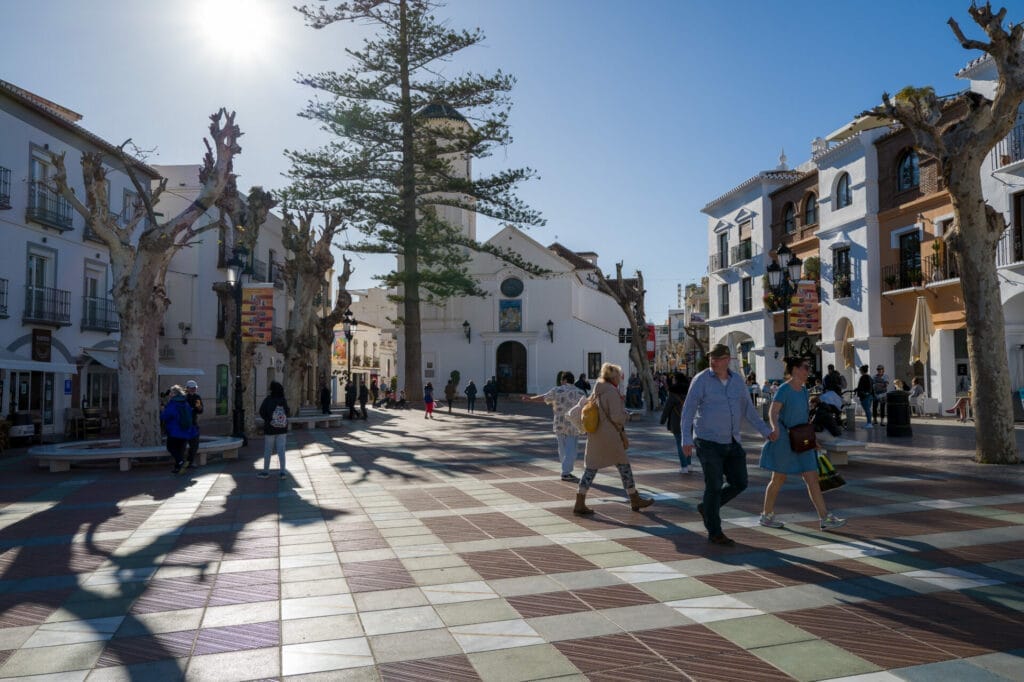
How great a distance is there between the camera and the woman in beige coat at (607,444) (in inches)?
312

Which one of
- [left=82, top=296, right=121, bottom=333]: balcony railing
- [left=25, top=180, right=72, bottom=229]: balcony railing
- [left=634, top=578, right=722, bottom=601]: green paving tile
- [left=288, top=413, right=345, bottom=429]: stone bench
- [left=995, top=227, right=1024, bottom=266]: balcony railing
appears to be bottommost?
[left=634, top=578, right=722, bottom=601]: green paving tile

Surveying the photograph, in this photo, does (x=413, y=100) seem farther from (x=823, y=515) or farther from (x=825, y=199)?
(x=823, y=515)

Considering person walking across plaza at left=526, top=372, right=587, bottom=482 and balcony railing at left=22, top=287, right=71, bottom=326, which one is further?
balcony railing at left=22, top=287, right=71, bottom=326

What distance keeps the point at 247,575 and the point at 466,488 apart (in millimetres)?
4660

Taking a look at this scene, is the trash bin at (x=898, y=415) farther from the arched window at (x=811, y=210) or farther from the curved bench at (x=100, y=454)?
the arched window at (x=811, y=210)

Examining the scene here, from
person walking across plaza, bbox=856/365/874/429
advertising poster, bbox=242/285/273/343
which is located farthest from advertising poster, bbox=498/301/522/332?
person walking across plaza, bbox=856/365/874/429

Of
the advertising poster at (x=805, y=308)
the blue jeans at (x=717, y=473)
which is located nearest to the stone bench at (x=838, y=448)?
the blue jeans at (x=717, y=473)

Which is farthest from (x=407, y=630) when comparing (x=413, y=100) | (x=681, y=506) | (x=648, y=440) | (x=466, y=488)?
(x=413, y=100)

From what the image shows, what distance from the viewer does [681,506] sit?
863 centimetres

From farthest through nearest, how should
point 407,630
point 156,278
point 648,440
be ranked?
point 648,440, point 156,278, point 407,630

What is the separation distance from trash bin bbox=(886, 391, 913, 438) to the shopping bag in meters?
10.9

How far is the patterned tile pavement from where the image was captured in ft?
13.2

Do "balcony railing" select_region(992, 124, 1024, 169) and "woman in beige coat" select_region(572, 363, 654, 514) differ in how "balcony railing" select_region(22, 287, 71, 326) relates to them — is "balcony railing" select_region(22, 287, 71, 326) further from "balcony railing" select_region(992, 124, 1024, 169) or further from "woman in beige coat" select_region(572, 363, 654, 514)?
"balcony railing" select_region(992, 124, 1024, 169)

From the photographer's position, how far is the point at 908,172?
1029 inches
